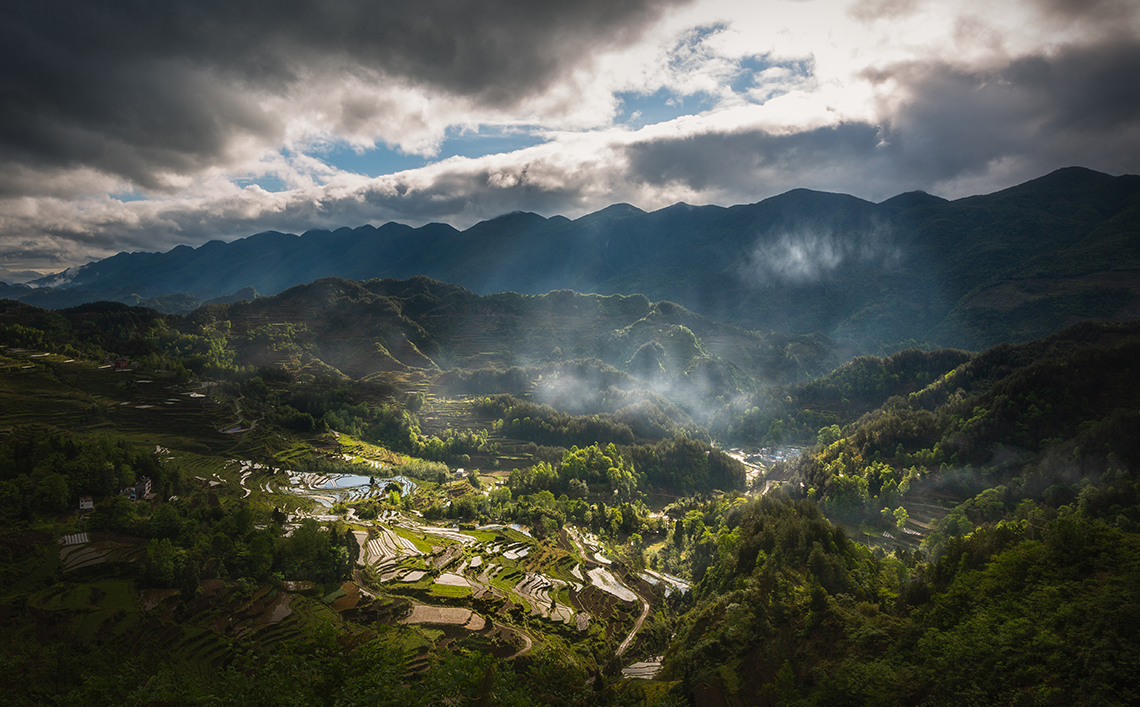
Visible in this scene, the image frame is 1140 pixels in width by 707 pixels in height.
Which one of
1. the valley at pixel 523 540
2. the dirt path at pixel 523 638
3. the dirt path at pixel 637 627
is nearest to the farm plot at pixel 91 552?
the valley at pixel 523 540

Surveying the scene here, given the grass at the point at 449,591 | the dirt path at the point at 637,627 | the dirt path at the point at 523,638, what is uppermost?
the grass at the point at 449,591

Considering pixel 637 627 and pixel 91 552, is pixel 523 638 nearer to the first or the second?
pixel 637 627

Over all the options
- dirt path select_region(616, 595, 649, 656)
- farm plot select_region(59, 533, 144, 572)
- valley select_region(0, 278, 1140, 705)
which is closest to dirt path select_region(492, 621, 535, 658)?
valley select_region(0, 278, 1140, 705)

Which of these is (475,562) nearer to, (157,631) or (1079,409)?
(157,631)

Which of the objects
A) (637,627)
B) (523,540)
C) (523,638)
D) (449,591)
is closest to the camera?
(523,638)

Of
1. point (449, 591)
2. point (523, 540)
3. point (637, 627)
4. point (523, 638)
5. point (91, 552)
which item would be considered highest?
point (91, 552)

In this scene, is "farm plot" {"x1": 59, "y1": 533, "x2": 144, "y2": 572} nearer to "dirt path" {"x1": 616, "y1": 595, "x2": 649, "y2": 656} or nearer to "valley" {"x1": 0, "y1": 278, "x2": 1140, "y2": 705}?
"valley" {"x1": 0, "y1": 278, "x2": 1140, "y2": 705}

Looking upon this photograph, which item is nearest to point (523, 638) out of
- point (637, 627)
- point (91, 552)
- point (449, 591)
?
point (449, 591)

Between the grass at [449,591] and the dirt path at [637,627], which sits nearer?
the dirt path at [637,627]

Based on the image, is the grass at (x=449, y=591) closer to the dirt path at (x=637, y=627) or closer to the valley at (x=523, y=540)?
the valley at (x=523, y=540)

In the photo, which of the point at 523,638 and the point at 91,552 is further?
the point at 91,552

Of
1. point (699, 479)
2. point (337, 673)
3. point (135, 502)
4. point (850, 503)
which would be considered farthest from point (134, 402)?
point (850, 503)
